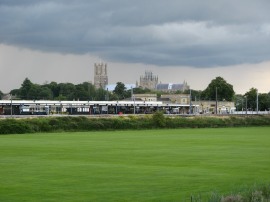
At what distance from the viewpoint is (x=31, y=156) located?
3669cm

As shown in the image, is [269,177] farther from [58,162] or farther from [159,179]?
[58,162]

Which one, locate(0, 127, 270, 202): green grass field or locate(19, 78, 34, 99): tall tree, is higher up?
locate(19, 78, 34, 99): tall tree

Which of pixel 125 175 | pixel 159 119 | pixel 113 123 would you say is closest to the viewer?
pixel 125 175

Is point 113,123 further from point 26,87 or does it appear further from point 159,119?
point 26,87

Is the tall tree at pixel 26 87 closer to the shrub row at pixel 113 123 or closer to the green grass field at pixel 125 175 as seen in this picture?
the shrub row at pixel 113 123

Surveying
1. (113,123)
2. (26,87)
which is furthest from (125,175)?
(26,87)

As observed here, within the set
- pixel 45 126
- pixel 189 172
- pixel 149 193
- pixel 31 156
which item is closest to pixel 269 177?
pixel 189 172

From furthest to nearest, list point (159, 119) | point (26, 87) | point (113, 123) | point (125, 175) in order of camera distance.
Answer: point (26, 87) → point (159, 119) → point (113, 123) → point (125, 175)

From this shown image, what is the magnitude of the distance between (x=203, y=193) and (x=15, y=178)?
867cm

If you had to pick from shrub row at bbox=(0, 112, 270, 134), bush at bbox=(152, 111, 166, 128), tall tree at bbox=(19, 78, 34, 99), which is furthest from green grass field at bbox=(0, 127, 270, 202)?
tall tree at bbox=(19, 78, 34, 99)

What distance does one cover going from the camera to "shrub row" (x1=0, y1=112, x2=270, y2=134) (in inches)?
3174

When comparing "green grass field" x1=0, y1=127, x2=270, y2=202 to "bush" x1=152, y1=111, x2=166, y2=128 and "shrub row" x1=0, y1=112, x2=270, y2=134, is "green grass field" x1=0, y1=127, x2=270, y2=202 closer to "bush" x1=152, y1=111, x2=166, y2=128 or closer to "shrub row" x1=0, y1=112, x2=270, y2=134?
"shrub row" x1=0, y1=112, x2=270, y2=134

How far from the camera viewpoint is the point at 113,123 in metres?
91.6

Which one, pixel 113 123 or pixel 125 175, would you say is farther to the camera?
pixel 113 123
